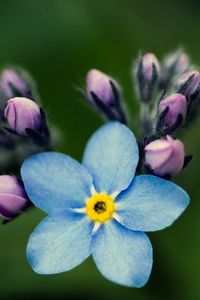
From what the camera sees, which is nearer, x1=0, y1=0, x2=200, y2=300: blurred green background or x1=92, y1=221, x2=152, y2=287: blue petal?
x1=92, y1=221, x2=152, y2=287: blue petal

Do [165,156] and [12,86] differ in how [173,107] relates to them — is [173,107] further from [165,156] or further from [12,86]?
[12,86]

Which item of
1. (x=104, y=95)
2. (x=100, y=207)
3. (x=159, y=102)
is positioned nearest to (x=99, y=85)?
(x=104, y=95)

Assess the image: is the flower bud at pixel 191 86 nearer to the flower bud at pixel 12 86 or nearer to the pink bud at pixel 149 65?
the pink bud at pixel 149 65

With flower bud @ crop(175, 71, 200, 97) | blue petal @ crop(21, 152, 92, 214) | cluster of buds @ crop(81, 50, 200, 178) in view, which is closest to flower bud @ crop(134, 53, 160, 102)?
cluster of buds @ crop(81, 50, 200, 178)

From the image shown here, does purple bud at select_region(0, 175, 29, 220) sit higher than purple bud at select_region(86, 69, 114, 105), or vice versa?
purple bud at select_region(86, 69, 114, 105)

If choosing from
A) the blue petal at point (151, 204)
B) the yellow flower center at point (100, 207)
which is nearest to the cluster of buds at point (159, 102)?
the blue petal at point (151, 204)

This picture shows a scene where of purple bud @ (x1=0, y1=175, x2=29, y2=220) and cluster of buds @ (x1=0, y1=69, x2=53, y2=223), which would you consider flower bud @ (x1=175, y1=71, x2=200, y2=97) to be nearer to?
cluster of buds @ (x1=0, y1=69, x2=53, y2=223)
